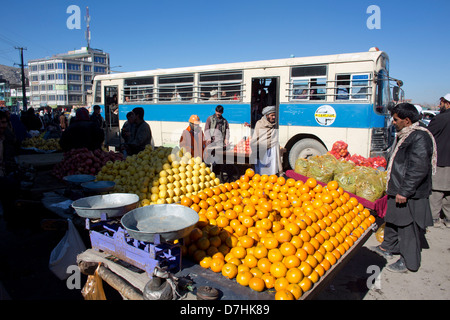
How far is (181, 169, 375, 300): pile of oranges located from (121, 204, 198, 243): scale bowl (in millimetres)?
373

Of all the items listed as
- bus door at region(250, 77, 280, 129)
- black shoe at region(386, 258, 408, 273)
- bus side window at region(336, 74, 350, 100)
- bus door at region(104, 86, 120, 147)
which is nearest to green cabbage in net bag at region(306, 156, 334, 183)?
black shoe at region(386, 258, 408, 273)

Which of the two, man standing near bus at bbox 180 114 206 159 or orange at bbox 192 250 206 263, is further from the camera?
man standing near bus at bbox 180 114 206 159

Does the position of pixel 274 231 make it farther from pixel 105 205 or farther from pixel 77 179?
pixel 77 179

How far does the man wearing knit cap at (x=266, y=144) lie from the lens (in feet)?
19.3

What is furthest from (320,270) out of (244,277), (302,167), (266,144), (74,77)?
(74,77)

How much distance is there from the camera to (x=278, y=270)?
230 cm

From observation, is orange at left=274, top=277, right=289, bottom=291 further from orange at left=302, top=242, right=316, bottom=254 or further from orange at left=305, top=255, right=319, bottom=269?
orange at left=302, top=242, right=316, bottom=254

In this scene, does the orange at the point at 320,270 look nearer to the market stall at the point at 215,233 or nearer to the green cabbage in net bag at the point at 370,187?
the market stall at the point at 215,233

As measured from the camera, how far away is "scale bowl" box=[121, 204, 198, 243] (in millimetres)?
1956

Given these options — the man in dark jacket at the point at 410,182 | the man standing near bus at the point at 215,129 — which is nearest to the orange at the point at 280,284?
the man in dark jacket at the point at 410,182

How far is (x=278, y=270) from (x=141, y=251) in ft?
3.59

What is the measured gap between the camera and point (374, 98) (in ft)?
24.7

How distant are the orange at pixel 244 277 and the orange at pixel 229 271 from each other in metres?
0.05
